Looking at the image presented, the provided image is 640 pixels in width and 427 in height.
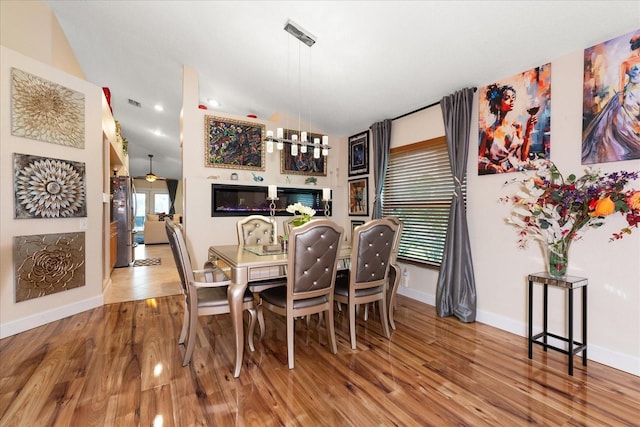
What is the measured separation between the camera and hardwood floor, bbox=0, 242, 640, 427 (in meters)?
1.62

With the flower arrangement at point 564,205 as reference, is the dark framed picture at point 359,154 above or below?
above

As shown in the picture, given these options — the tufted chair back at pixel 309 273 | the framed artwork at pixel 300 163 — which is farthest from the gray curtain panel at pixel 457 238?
the framed artwork at pixel 300 163

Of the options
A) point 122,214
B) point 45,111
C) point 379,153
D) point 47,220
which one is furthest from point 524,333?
point 122,214

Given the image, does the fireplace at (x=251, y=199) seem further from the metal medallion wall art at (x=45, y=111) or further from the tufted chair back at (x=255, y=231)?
the metal medallion wall art at (x=45, y=111)

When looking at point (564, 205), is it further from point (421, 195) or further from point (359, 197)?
point (359, 197)

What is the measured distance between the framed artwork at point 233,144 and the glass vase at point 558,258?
13.2 ft

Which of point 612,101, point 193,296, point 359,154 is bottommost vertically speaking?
point 193,296

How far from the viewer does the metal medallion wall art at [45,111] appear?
A: 2789 millimetres

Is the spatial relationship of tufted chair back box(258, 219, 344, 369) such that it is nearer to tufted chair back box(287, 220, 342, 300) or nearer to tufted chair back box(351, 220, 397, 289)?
tufted chair back box(287, 220, 342, 300)

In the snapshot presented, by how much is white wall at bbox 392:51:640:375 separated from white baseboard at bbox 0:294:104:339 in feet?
14.5

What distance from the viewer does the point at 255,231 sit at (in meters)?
3.60

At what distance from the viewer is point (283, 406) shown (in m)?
1.70

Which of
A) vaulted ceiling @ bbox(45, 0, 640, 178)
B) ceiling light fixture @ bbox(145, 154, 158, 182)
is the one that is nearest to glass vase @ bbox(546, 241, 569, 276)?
vaulted ceiling @ bbox(45, 0, 640, 178)

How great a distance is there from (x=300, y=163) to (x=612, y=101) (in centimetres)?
398
